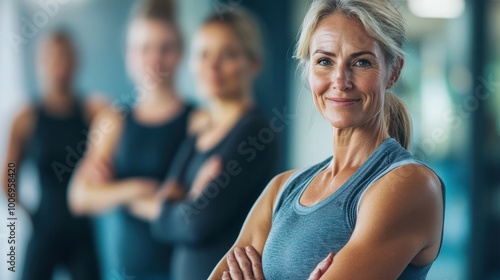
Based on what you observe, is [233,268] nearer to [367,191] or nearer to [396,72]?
[367,191]

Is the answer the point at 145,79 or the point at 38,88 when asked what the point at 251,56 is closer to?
the point at 145,79

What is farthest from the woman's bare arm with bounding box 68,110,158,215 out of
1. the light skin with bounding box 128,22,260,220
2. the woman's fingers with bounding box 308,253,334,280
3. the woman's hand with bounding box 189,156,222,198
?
the woman's fingers with bounding box 308,253,334,280

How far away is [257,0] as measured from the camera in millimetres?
2609

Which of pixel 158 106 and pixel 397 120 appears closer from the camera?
pixel 397 120

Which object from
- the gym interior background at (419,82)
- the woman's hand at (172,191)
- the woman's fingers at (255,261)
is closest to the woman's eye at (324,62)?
the woman's fingers at (255,261)

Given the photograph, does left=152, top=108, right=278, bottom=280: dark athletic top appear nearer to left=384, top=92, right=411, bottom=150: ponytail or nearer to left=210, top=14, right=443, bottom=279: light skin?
left=210, top=14, right=443, bottom=279: light skin

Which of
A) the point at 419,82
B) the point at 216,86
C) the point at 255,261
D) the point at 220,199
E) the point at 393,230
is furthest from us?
the point at 419,82

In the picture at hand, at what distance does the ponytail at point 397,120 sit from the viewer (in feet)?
3.90

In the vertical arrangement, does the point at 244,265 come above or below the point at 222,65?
below

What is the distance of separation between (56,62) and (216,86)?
0.58m

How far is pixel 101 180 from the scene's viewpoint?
2.67 m

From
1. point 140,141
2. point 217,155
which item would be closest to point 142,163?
point 140,141

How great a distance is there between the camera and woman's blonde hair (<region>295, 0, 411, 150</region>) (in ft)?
3.66

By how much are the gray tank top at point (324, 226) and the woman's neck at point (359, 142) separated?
0.10 ft
